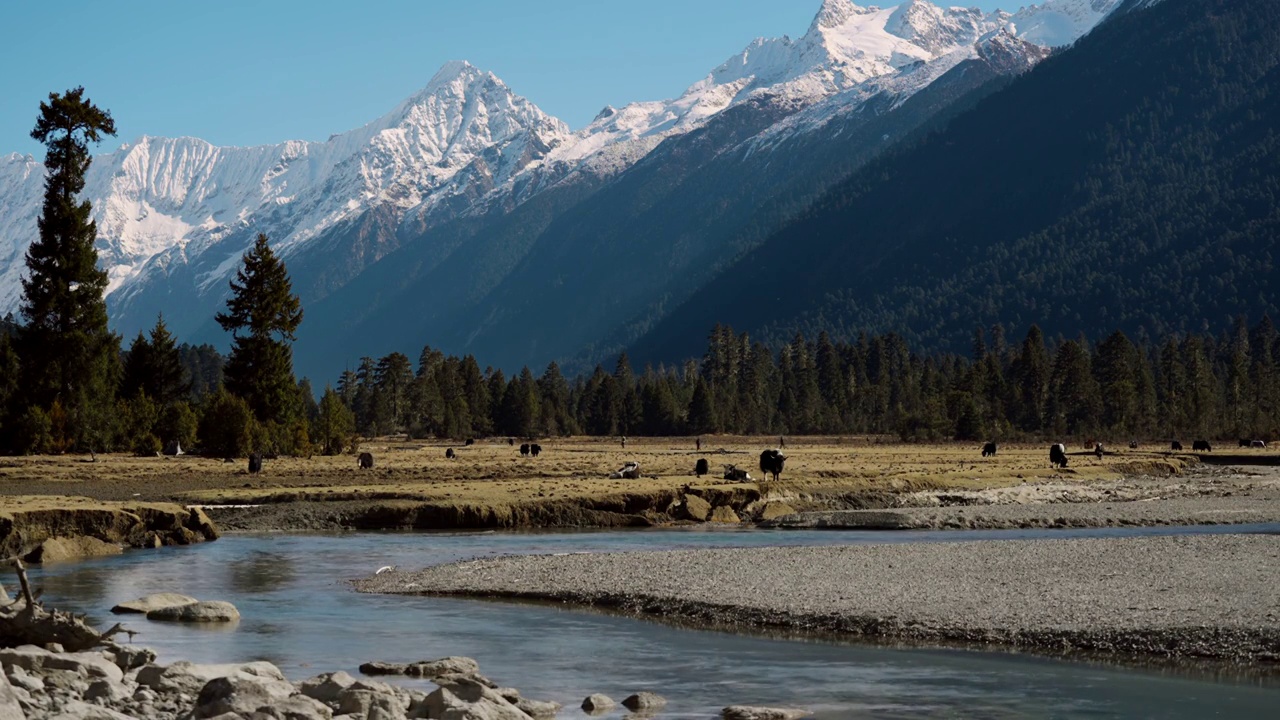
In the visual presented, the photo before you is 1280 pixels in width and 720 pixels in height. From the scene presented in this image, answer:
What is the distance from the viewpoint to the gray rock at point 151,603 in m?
30.8

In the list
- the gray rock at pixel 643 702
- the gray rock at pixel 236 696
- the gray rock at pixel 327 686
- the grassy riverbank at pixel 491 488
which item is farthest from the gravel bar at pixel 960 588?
the grassy riverbank at pixel 491 488

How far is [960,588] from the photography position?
33062mm

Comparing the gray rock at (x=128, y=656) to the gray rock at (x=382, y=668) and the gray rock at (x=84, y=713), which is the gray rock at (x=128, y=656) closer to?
the gray rock at (x=84, y=713)

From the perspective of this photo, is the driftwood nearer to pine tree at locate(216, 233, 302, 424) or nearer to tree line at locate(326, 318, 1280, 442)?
pine tree at locate(216, 233, 302, 424)

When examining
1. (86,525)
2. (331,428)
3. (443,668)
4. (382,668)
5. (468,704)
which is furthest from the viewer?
(331,428)

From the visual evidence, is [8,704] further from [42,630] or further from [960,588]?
[960,588]

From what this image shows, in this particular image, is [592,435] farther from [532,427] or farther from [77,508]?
[77,508]

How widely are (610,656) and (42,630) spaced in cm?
1009

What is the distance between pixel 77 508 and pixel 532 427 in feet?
422

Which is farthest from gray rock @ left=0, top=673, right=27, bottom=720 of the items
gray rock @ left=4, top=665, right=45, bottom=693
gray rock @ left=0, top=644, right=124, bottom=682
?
Result: gray rock @ left=0, top=644, right=124, bottom=682

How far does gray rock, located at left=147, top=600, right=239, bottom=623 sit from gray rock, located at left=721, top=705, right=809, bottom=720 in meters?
13.6

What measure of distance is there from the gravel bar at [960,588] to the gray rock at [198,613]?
5591 millimetres

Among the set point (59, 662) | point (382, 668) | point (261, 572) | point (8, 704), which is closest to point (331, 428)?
point (261, 572)

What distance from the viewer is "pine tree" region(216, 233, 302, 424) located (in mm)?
84500
